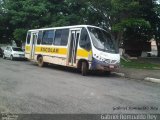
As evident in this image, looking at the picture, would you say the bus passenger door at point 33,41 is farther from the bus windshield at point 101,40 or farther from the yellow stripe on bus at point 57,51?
the bus windshield at point 101,40

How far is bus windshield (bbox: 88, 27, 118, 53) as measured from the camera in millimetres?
17281

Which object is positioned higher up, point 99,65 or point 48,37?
point 48,37

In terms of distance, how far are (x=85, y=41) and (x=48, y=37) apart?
17.4ft

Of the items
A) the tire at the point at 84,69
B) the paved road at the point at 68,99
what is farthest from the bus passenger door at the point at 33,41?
the paved road at the point at 68,99

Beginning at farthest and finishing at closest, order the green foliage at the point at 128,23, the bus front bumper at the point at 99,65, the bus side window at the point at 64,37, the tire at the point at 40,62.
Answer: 1. the green foliage at the point at 128,23
2. the tire at the point at 40,62
3. the bus side window at the point at 64,37
4. the bus front bumper at the point at 99,65

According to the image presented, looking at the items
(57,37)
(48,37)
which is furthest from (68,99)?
(48,37)

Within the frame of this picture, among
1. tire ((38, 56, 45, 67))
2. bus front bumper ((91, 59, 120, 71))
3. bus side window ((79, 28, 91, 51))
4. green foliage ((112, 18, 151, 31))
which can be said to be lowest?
tire ((38, 56, 45, 67))

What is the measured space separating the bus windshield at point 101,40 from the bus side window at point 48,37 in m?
4.61

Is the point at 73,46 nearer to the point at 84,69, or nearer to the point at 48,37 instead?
the point at 84,69

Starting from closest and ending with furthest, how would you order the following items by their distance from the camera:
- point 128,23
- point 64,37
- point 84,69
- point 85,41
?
1. point 84,69
2. point 85,41
3. point 64,37
4. point 128,23

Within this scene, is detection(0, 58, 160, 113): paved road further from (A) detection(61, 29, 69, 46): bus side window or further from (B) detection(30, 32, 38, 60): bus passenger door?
(B) detection(30, 32, 38, 60): bus passenger door

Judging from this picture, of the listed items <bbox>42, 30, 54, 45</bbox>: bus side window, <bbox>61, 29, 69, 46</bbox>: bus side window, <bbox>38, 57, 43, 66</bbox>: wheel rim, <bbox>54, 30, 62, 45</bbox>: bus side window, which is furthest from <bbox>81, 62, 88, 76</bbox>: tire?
<bbox>38, 57, 43, 66</bbox>: wheel rim

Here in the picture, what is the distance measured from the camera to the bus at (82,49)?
55.8ft

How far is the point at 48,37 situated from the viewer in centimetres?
2216
